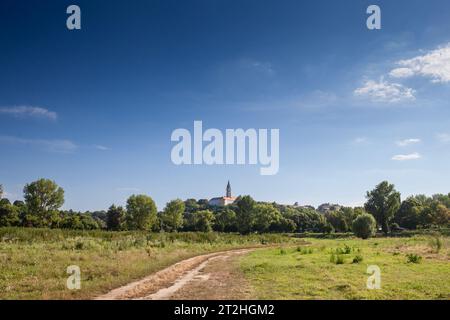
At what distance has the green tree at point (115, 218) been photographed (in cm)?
9800

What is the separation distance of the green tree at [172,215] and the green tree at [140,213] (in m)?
8.23

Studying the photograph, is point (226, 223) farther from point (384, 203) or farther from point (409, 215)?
point (409, 215)

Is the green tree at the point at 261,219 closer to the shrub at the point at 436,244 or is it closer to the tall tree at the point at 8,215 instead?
the tall tree at the point at 8,215

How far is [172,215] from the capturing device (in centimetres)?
10056

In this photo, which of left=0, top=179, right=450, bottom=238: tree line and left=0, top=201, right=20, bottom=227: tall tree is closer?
left=0, top=201, right=20, bottom=227: tall tree

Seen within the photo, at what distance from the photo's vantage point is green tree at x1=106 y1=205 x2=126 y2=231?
98000 mm

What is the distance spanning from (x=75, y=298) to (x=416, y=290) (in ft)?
48.3

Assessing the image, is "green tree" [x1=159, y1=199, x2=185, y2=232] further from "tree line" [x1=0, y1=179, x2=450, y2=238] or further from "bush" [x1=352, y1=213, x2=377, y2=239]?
"bush" [x1=352, y1=213, x2=377, y2=239]

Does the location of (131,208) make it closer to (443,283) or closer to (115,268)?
(115,268)

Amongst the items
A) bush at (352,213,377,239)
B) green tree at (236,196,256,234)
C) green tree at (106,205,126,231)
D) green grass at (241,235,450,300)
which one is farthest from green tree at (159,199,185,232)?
green grass at (241,235,450,300)

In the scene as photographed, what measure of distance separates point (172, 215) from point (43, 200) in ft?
115

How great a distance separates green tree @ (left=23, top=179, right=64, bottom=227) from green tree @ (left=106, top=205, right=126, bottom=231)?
20.0m
